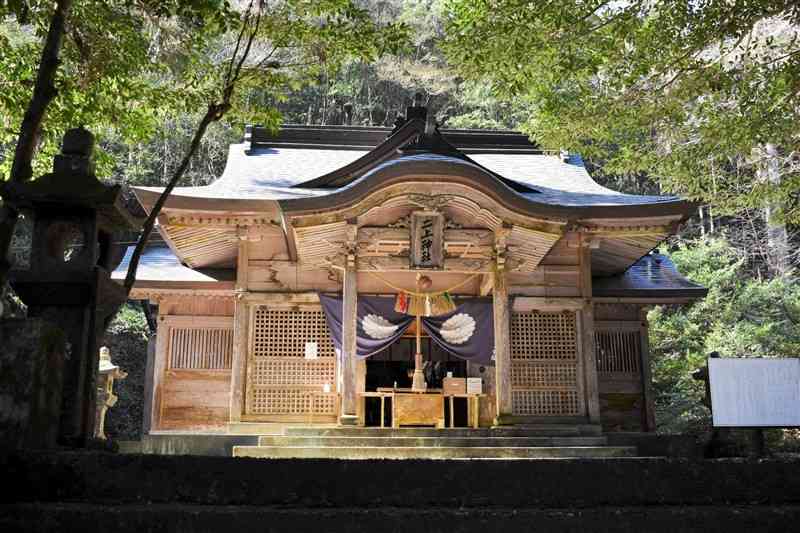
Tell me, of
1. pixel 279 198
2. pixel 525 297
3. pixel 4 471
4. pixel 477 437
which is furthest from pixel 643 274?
pixel 4 471

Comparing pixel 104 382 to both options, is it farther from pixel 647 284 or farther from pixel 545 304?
pixel 647 284

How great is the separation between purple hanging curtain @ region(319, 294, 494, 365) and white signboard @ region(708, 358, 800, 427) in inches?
204

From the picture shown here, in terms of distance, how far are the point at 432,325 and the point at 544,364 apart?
205cm

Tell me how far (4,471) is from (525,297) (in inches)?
357

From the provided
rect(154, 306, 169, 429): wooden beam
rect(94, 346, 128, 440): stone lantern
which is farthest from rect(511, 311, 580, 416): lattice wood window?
rect(94, 346, 128, 440): stone lantern

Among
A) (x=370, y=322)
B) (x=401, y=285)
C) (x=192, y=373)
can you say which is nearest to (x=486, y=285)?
(x=401, y=285)

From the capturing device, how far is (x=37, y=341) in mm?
4609

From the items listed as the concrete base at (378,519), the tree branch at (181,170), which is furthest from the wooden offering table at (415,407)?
the concrete base at (378,519)

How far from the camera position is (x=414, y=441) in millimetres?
9133

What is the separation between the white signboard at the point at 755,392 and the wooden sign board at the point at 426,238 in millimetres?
4466

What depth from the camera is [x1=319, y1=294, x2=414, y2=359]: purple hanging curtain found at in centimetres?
1181

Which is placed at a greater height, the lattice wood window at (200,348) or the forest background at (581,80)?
the forest background at (581,80)

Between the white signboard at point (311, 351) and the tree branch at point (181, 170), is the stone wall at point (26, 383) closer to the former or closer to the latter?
the tree branch at point (181, 170)

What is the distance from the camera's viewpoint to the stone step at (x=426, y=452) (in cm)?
891
